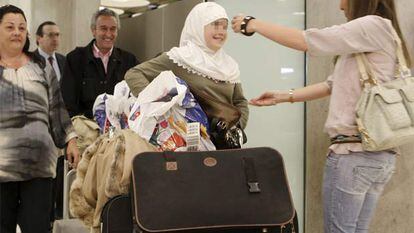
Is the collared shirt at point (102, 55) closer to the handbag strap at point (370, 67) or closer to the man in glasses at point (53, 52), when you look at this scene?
the man in glasses at point (53, 52)

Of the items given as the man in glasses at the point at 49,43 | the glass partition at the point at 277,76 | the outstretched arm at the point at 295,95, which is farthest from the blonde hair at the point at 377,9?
the man in glasses at the point at 49,43

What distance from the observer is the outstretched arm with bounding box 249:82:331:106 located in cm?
261

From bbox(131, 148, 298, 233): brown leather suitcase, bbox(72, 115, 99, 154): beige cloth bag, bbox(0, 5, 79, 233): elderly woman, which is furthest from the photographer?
bbox(72, 115, 99, 154): beige cloth bag

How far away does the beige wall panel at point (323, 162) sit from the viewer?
11.4ft

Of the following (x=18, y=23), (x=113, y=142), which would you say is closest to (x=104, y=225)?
(x=113, y=142)

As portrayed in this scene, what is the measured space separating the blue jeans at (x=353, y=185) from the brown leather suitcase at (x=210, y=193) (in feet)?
0.62

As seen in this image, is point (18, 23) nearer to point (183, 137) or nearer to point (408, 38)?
point (183, 137)

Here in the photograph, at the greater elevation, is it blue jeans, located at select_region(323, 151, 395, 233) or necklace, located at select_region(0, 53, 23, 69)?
necklace, located at select_region(0, 53, 23, 69)

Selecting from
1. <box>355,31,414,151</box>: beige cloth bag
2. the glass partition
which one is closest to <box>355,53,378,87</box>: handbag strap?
<box>355,31,414,151</box>: beige cloth bag

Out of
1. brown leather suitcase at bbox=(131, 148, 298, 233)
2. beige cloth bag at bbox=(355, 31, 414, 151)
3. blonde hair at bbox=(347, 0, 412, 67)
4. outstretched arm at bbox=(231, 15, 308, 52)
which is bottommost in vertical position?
brown leather suitcase at bbox=(131, 148, 298, 233)

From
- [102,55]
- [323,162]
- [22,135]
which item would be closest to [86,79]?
[102,55]

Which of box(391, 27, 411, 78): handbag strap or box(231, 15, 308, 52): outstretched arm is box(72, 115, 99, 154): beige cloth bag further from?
box(391, 27, 411, 78): handbag strap

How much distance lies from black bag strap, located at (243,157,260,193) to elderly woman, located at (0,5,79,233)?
4.39ft

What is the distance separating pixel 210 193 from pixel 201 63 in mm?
810
